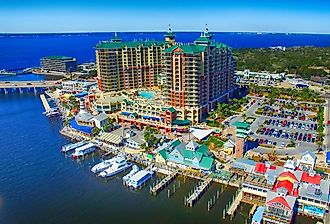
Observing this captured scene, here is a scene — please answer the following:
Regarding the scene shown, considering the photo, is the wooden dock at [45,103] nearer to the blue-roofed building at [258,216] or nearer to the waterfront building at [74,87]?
the waterfront building at [74,87]

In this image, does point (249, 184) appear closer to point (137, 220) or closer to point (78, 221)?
point (137, 220)

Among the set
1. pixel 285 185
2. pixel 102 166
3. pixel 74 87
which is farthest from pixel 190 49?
pixel 74 87

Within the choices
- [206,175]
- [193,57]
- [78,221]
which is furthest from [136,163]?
[193,57]

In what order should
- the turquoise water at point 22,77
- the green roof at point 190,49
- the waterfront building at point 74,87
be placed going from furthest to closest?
the turquoise water at point 22,77 → the waterfront building at point 74,87 → the green roof at point 190,49

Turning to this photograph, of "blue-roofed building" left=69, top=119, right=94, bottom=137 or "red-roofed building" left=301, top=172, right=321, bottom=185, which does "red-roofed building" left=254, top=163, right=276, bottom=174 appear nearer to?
"red-roofed building" left=301, top=172, right=321, bottom=185

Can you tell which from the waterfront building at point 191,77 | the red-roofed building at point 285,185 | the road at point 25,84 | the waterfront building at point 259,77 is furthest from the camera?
the waterfront building at point 259,77

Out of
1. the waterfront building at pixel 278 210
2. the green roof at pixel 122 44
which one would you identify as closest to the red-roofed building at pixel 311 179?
the waterfront building at pixel 278 210
